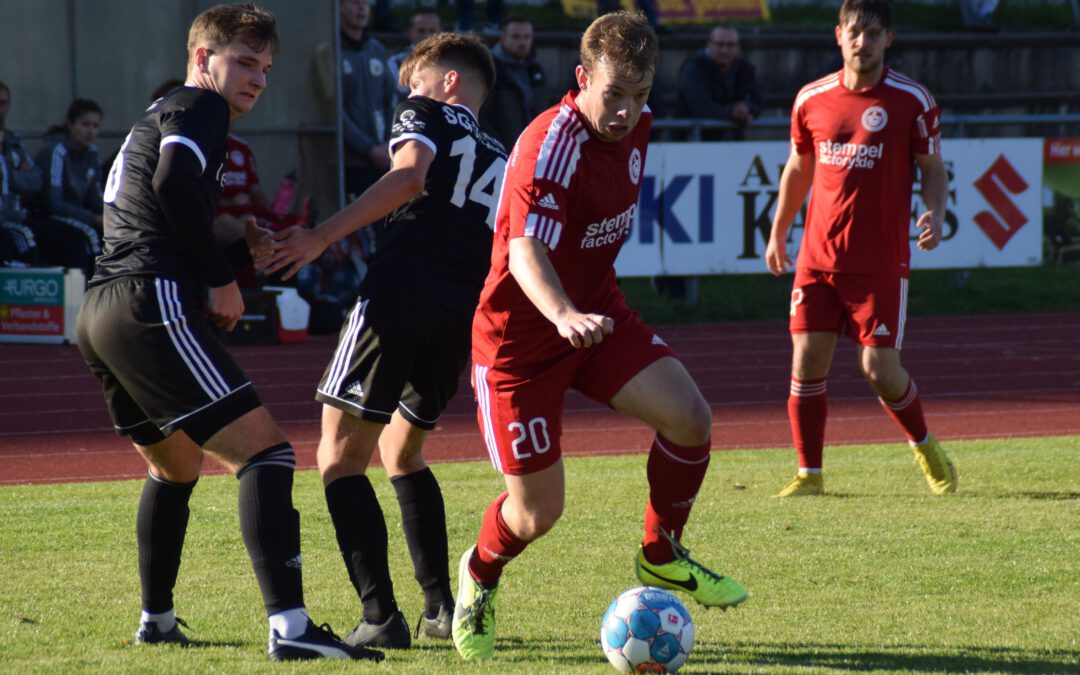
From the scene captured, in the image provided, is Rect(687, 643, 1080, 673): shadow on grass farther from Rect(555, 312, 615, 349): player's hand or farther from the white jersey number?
the white jersey number

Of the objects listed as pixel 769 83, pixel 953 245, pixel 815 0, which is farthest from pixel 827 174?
pixel 815 0

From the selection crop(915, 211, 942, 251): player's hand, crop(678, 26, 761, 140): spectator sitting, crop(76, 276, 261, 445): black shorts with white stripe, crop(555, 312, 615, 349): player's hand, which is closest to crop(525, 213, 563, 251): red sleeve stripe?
crop(555, 312, 615, 349): player's hand

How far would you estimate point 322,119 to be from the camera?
16.2 m

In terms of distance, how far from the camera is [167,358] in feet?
14.4

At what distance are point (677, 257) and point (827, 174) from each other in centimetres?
761

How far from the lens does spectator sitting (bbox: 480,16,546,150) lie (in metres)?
14.6

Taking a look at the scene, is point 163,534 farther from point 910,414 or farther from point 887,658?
point 910,414

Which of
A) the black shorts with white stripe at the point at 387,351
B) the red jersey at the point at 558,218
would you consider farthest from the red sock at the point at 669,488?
the black shorts with white stripe at the point at 387,351

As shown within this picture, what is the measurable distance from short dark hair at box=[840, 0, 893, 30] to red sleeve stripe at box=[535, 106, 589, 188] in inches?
118

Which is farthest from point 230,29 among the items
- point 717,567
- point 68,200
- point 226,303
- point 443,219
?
point 68,200

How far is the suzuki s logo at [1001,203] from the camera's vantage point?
15695 mm

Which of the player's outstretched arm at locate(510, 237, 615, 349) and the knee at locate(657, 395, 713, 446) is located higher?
the player's outstretched arm at locate(510, 237, 615, 349)

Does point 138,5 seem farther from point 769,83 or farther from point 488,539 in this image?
point 488,539

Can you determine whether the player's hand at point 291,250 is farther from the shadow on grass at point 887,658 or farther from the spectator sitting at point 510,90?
the spectator sitting at point 510,90
